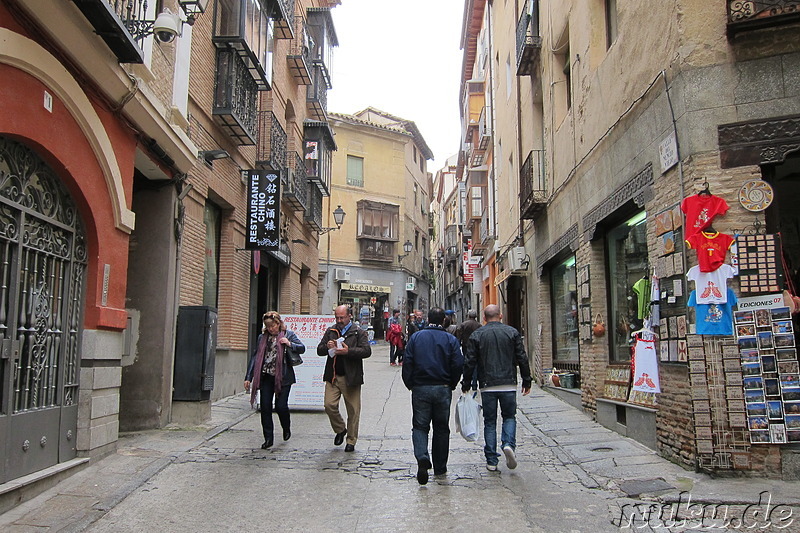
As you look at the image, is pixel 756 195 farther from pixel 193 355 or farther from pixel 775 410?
pixel 193 355

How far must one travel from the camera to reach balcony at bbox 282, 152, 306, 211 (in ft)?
52.7

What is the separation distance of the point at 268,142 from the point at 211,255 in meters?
3.43

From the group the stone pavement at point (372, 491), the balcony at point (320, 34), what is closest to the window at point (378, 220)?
the balcony at point (320, 34)

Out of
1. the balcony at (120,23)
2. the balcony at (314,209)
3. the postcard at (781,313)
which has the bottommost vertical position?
the postcard at (781,313)

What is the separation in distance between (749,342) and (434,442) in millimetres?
3246

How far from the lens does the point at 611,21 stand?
31.3ft

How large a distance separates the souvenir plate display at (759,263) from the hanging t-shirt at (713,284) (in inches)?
6.1

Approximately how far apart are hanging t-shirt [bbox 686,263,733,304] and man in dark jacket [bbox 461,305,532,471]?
73.8 inches

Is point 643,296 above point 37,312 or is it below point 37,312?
above

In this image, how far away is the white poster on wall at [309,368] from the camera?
1070cm

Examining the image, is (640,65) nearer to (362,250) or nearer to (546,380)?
(546,380)

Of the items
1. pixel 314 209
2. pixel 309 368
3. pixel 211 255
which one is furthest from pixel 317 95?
pixel 309 368

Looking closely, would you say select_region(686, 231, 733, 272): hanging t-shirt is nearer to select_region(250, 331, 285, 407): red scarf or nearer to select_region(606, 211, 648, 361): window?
select_region(606, 211, 648, 361): window

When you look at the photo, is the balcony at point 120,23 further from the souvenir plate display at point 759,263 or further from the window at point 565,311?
the window at point 565,311
